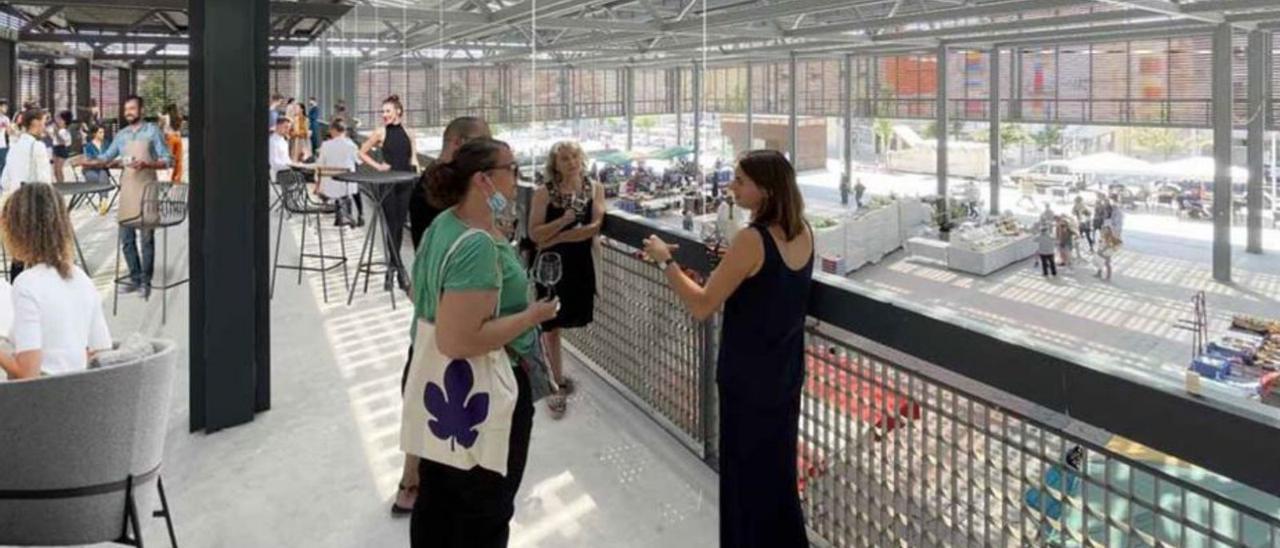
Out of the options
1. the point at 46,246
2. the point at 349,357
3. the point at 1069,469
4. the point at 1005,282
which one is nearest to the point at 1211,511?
the point at 1069,469

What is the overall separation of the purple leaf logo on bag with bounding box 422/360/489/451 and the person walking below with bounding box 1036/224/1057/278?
19745 mm

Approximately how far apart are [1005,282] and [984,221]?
5781 mm

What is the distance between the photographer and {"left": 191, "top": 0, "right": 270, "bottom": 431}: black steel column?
3498 millimetres

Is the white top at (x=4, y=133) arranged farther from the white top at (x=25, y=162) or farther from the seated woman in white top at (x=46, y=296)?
the seated woman in white top at (x=46, y=296)

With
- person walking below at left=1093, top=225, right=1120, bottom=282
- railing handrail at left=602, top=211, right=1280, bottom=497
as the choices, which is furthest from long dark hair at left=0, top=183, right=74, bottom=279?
person walking below at left=1093, top=225, right=1120, bottom=282

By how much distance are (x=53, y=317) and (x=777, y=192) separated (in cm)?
203

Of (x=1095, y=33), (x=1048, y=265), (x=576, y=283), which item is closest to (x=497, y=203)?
(x=576, y=283)

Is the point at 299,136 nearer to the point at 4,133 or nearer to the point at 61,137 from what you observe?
the point at 4,133

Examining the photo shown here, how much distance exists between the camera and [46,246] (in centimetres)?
251

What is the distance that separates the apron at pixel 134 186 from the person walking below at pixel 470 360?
493cm

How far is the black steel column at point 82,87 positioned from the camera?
88.1 ft

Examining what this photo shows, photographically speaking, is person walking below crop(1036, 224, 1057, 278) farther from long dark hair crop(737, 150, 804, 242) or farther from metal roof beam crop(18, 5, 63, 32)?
metal roof beam crop(18, 5, 63, 32)

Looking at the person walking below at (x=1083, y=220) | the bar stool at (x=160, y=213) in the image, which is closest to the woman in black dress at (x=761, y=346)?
the bar stool at (x=160, y=213)

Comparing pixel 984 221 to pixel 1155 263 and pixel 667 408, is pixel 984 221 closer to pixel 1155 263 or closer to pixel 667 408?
pixel 1155 263
